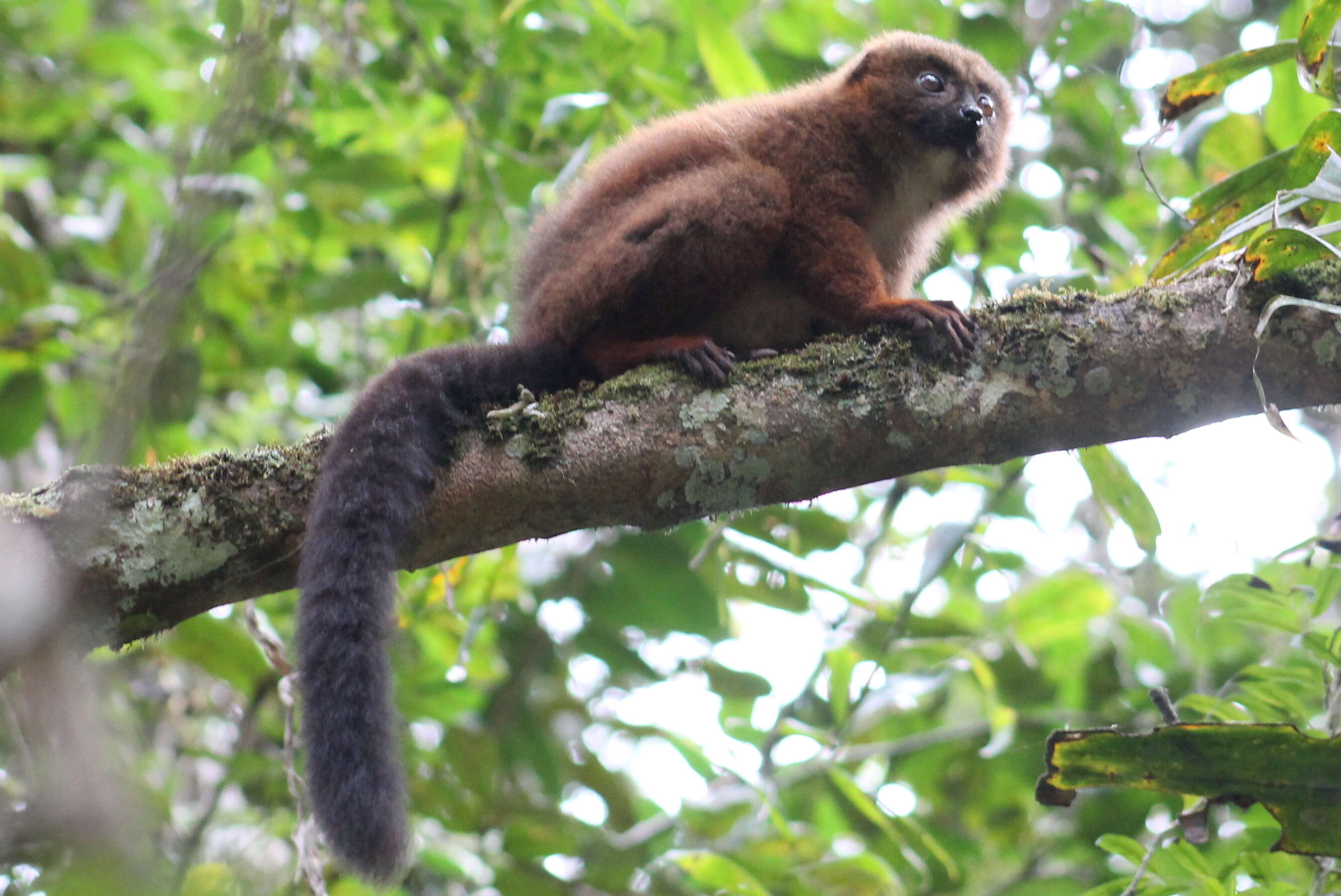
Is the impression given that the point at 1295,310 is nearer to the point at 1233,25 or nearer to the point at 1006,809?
the point at 1006,809

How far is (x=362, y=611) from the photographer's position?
8.47ft

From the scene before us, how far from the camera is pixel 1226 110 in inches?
173

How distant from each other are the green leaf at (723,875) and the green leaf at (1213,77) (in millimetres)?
2565

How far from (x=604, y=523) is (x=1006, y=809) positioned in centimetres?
343

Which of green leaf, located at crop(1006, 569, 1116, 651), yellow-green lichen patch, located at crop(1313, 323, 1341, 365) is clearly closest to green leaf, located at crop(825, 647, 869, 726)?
→ green leaf, located at crop(1006, 569, 1116, 651)

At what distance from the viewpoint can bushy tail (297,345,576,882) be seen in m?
2.38

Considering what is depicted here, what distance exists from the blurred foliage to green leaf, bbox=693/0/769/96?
14 mm

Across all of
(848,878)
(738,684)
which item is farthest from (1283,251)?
A: (738,684)

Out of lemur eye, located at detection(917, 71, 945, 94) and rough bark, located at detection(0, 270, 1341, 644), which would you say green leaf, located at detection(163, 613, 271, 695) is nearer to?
rough bark, located at detection(0, 270, 1341, 644)

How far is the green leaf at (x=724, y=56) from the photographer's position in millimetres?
4285

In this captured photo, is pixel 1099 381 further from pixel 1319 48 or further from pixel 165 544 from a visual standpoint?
pixel 165 544

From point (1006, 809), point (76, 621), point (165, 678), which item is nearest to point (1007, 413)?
point (76, 621)

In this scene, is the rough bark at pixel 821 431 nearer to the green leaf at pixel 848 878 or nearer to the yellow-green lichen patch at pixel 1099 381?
the yellow-green lichen patch at pixel 1099 381

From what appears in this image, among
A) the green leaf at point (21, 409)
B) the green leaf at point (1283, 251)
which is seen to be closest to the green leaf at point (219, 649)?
the green leaf at point (21, 409)
